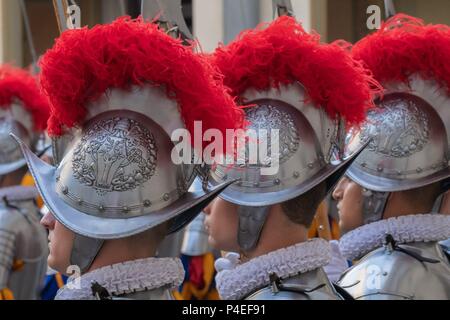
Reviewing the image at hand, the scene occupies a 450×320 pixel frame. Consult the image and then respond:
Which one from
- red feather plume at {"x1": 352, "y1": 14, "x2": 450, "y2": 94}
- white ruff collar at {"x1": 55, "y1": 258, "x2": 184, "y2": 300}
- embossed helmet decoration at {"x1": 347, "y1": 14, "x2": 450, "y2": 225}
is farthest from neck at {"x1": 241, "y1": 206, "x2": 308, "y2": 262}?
red feather plume at {"x1": 352, "y1": 14, "x2": 450, "y2": 94}

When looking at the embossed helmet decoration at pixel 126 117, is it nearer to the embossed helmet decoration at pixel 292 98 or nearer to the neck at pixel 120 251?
the neck at pixel 120 251

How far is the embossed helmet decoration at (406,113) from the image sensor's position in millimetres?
4500

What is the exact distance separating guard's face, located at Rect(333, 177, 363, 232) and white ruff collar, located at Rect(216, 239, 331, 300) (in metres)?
0.76

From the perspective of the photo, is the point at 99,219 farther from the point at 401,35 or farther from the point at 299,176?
the point at 401,35

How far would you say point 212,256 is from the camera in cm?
776

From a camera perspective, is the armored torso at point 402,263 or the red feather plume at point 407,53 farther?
the red feather plume at point 407,53

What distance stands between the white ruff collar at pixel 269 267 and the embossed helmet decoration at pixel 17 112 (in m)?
4.00

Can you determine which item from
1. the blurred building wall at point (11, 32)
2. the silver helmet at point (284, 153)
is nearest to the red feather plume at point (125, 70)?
the silver helmet at point (284, 153)

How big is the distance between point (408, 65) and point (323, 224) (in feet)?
3.44

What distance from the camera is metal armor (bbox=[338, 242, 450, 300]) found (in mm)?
4164

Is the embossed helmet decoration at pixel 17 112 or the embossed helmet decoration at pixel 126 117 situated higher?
the embossed helmet decoration at pixel 126 117
